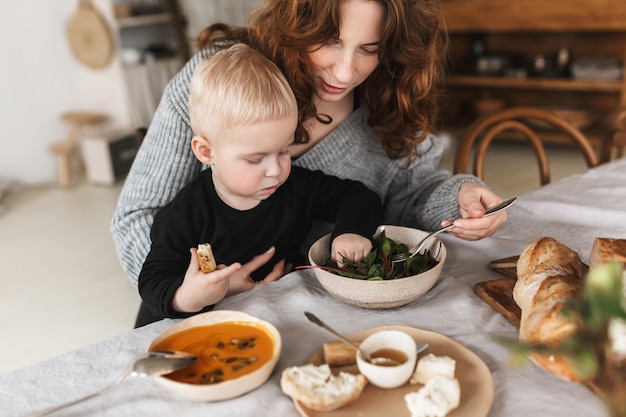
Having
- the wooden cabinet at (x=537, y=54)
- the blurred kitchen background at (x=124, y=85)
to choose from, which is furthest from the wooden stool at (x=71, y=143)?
the wooden cabinet at (x=537, y=54)

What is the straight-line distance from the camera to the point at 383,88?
4.59ft

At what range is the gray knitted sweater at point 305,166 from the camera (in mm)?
1313

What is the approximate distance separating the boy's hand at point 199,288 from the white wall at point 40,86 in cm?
384

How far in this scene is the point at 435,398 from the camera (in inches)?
27.0

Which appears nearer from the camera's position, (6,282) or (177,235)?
(177,235)

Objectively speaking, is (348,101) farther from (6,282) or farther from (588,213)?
(6,282)

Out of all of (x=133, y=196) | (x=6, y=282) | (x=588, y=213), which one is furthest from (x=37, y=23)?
(x=588, y=213)

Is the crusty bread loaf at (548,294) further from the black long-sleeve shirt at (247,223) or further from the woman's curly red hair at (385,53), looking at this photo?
the woman's curly red hair at (385,53)

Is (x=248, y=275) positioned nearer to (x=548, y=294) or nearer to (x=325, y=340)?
(x=325, y=340)

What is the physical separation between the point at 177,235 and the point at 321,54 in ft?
1.57

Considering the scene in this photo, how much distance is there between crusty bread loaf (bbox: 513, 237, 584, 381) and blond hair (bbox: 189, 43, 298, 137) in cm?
50

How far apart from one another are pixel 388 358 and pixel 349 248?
0.30m

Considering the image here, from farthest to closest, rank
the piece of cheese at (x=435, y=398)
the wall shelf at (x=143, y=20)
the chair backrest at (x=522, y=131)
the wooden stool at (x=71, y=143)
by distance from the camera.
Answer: the wall shelf at (x=143, y=20), the wooden stool at (x=71, y=143), the chair backrest at (x=522, y=131), the piece of cheese at (x=435, y=398)

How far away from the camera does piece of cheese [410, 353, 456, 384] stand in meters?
0.73
